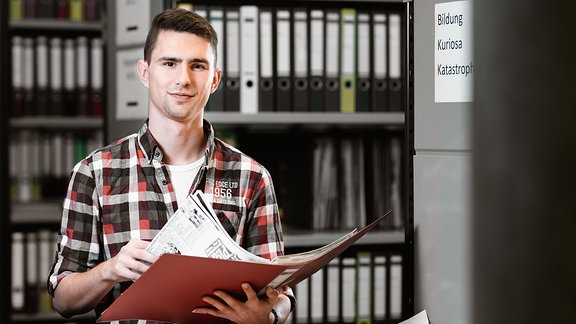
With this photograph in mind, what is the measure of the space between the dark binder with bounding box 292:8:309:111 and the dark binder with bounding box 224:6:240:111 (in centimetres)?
17

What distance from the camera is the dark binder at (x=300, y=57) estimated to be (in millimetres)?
1966

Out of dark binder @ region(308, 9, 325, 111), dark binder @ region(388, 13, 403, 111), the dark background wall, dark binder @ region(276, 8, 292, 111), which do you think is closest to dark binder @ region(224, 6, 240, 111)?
dark binder @ region(276, 8, 292, 111)

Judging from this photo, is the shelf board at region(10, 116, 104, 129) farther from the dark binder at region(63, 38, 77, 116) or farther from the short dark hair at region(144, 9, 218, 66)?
the short dark hair at region(144, 9, 218, 66)

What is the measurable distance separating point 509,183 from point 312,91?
5.61ft

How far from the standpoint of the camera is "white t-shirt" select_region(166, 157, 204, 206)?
4.23 ft

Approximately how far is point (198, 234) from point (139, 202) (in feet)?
1.09

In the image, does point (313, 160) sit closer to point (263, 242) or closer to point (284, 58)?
point (284, 58)

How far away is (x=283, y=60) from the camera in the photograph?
1.96 m

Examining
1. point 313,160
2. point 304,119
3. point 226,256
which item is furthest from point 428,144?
point 313,160

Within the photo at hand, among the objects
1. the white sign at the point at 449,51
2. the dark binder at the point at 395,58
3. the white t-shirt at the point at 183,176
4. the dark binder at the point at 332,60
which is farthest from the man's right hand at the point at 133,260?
the dark binder at the point at 395,58

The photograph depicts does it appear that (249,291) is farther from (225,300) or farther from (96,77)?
(96,77)

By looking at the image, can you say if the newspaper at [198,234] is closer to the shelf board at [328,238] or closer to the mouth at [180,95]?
the mouth at [180,95]

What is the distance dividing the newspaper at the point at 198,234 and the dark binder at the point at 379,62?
117 cm

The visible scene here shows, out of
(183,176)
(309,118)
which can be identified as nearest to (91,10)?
(309,118)
